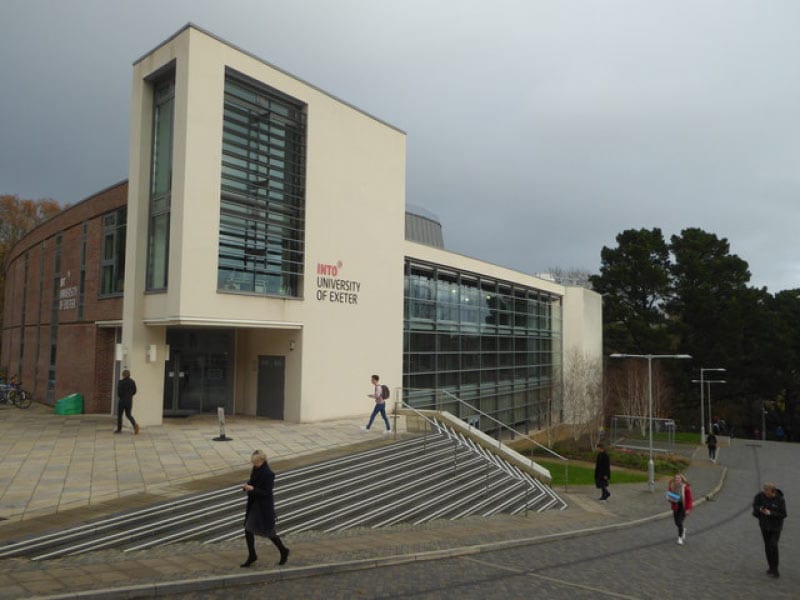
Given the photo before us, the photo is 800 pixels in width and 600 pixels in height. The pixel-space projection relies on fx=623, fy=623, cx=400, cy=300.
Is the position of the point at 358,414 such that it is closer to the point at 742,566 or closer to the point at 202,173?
the point at 202,173

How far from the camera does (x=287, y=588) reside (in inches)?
291

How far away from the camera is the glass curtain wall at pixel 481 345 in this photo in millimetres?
27156

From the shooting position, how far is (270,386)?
20469mm

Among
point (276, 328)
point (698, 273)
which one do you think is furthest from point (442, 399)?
point (698, 273)

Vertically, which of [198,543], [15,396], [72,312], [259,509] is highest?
[72,312]

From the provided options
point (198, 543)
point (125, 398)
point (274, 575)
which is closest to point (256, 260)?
point (125, 398)

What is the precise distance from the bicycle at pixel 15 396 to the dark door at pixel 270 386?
1051 cm

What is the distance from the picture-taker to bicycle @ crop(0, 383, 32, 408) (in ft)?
80.2

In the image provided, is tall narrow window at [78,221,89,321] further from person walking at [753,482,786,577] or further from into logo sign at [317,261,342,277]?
person walking at [753,482,786,577]

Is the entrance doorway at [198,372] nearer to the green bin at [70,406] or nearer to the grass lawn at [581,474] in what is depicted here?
the green bin at [70,406]

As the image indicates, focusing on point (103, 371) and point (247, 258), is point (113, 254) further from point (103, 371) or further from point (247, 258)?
point (247, 258)

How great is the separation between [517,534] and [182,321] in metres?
9.82

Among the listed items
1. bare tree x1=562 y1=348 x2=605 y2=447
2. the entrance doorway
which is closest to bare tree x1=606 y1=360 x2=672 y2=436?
bare tree x1=562 y1=348 x2=605 y2=447

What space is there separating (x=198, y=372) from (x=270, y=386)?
2.57m
